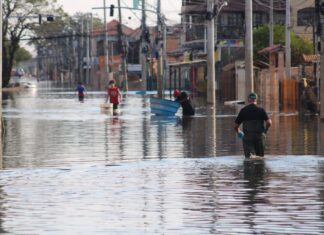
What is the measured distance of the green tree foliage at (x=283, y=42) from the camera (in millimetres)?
74375

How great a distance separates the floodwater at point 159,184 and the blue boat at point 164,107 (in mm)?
12251

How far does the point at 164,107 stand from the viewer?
47.2 meters

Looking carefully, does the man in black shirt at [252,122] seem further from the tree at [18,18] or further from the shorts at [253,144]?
the tree at [18,18]

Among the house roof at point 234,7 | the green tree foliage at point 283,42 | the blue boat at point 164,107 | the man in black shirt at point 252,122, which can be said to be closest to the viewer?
the man in black shirt at point 252,122

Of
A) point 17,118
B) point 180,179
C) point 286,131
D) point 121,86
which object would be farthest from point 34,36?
point 180,179

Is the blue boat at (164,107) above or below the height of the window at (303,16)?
below

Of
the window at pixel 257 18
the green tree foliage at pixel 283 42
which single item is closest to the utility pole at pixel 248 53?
the green tree foliage at pixel 283 42

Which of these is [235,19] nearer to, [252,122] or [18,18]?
[18,18]

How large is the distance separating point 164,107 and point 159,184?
95.4 ft

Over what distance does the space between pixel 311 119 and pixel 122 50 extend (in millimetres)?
73340

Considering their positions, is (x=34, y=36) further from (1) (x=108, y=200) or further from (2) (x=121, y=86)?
(1) (x=108, y=200)

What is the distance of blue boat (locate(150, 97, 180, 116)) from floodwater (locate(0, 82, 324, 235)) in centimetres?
1225

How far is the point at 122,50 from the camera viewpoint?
114 meters

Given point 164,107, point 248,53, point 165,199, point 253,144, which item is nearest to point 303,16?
point 248,53
